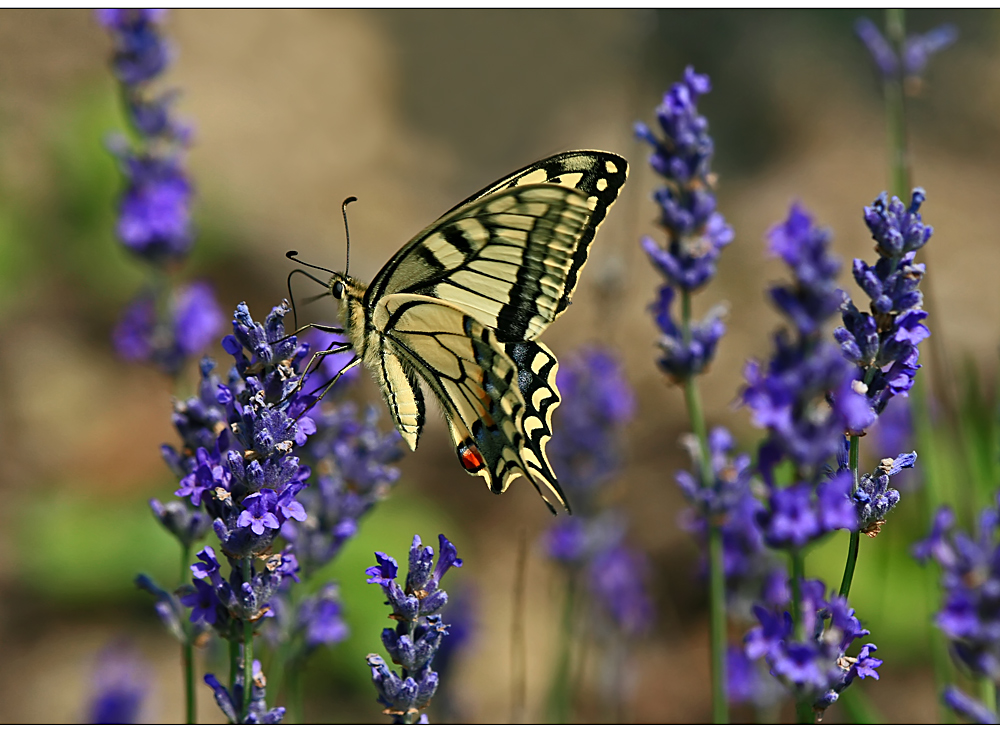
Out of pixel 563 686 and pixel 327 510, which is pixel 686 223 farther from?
pixel 563 686

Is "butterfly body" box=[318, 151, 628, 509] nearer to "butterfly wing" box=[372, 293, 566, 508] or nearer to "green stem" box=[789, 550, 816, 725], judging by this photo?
"butterfly wing" box=[372, 293, 566, 508]

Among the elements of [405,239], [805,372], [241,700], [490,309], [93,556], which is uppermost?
[405,239]

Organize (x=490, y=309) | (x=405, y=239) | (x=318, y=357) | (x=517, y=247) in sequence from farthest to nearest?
(x=405, y=239), (x=490, y=309), (x=517, y=247), (x=318, y=357)

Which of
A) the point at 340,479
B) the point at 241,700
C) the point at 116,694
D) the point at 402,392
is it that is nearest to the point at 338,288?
the point at 402,392

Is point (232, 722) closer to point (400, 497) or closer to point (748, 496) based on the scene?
point (748, 496)

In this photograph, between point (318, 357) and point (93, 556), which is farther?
point (93, 556)

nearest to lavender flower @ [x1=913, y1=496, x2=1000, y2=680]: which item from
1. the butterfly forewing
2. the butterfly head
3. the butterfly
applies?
the butterfly
